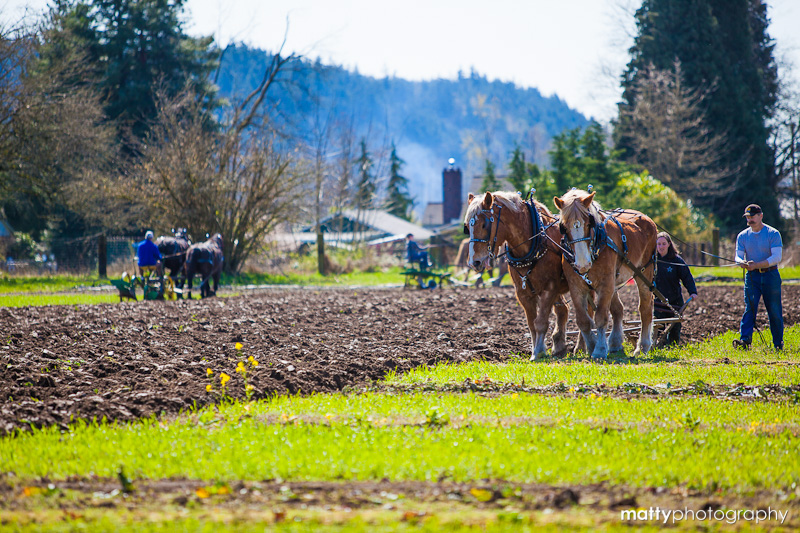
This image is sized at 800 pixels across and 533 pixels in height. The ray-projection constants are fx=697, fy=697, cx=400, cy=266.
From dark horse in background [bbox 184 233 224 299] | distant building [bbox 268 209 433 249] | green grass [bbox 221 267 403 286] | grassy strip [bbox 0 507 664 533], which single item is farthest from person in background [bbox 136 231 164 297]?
distant building [bbox 268 209 433 249]

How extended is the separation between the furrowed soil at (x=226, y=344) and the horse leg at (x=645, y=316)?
42.1 inches

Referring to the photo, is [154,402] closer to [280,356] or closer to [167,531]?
[280,356]

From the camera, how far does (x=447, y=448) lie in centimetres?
498

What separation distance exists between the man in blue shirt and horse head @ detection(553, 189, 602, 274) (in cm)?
→ 241

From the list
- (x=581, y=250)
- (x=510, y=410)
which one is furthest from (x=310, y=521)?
(x=581, y=250)

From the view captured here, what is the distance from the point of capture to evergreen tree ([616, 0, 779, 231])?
1636 inches

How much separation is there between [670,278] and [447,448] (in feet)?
23.5

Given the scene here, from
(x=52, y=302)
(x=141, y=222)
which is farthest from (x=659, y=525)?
(x=141, y=222)

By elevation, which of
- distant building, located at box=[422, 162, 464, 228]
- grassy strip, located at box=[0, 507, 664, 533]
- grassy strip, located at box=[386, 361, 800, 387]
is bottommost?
grassy strip, located at box=[0, 507, 664, 533]

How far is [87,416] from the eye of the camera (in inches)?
236

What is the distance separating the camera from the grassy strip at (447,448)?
14.6 feet

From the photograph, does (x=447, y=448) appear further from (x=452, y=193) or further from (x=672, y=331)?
(x=452, y=193)

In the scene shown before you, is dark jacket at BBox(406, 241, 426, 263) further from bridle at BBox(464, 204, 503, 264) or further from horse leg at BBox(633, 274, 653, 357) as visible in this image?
bridle at BBox(464, 204, 503, 264)

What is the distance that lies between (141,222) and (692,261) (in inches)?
967
